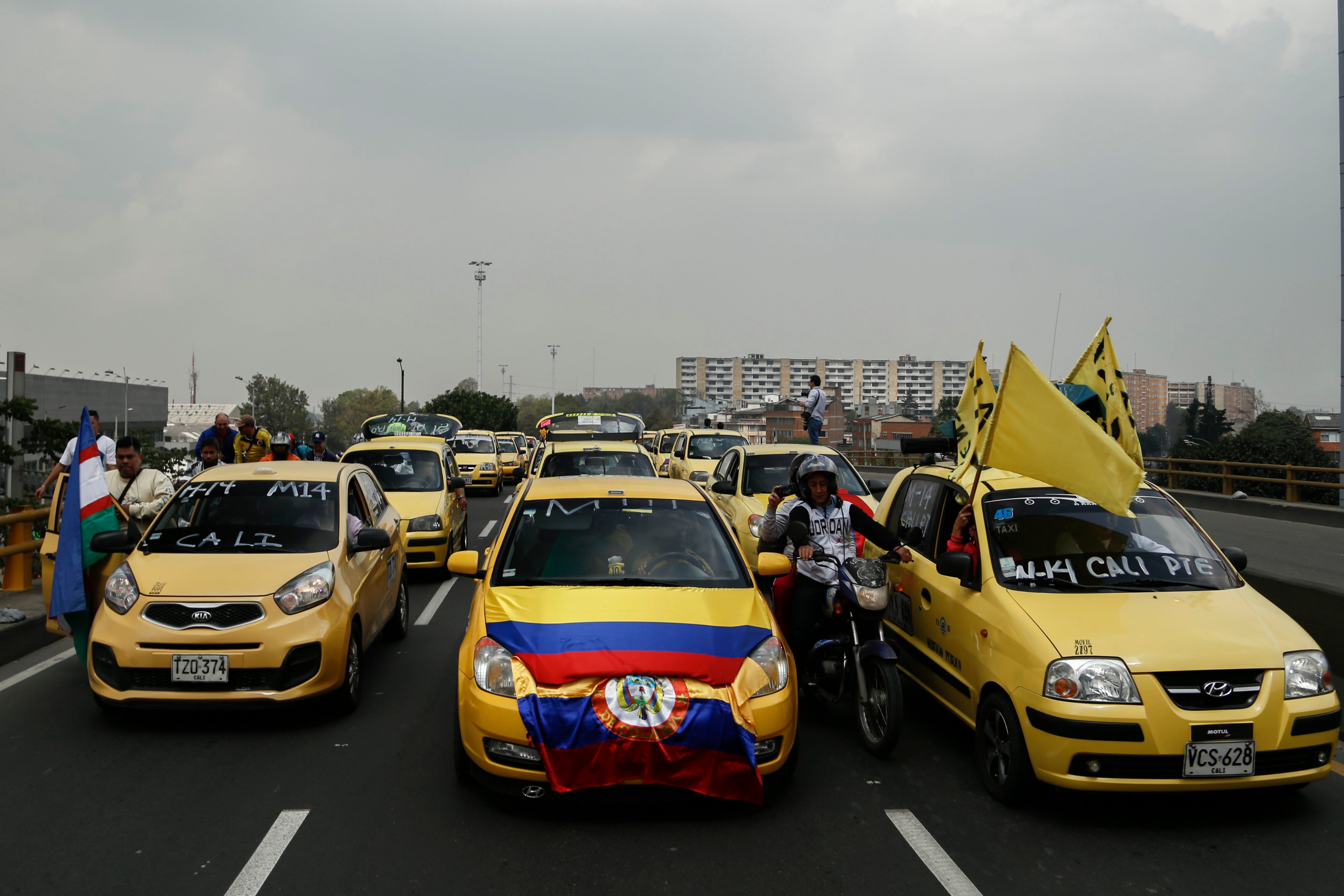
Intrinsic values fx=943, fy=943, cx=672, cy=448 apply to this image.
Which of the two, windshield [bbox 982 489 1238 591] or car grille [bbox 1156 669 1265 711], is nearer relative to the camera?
car grille [bbox 1156 669 1265 711]

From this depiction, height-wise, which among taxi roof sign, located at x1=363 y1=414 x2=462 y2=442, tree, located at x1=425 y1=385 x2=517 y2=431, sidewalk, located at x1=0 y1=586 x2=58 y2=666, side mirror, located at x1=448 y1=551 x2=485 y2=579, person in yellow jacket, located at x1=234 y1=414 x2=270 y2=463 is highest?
tree, located at x1=425 y1=385 x2=517 y2=431

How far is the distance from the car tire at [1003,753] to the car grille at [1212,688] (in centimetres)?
71

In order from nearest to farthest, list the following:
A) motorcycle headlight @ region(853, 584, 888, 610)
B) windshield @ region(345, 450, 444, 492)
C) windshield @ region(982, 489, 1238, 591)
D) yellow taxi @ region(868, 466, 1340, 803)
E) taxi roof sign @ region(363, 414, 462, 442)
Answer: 1. yellow taxi @ region(868, 466, 1340, 803)
2. windshield @ region(982, 489, 1238, 591)
3. motorcycle headlight @ region(853, 584, 888, 610)
4. windshield @ region(345, 450, 444, 492)
5. taxi roof sign @ region(363, 414, 462, 442)

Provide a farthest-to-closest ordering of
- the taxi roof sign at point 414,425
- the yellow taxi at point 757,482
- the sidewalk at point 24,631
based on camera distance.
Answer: the taxi roof sign at point 414,425, the yellow taxi at point 757,482, the sidewalk at point 24,631

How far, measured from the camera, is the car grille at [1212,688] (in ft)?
14.2

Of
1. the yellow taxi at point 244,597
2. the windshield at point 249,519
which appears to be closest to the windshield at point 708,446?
the yellow taxi at point 244,597

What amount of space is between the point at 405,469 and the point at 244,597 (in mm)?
7031

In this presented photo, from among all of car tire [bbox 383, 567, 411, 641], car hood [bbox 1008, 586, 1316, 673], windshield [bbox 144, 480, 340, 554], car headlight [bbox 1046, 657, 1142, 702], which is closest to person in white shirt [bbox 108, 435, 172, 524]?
windshield [bbox 144, 480, 340, 554]

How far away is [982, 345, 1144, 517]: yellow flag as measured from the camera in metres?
4.80

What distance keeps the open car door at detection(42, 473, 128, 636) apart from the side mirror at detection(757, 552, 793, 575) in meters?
4.36

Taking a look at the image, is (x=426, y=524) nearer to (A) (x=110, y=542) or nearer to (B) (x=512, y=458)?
(A) (x=110, y=542)

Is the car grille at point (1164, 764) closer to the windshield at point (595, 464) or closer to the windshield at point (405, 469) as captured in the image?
the windshield at point (595, 464)

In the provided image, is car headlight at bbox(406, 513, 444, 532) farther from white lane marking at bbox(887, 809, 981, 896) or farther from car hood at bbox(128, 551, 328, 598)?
white lane marking at bbox(887, 809, 981, 896)

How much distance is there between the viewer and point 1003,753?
480 centimetres
